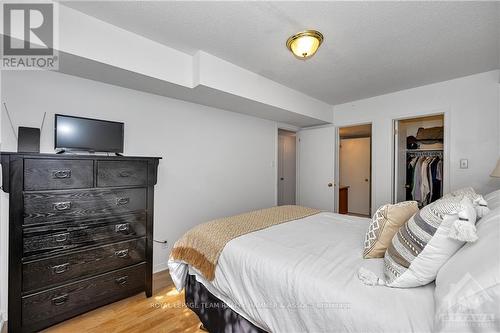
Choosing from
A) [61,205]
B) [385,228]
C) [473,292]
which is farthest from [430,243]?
[61,205]

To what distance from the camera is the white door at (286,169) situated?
5.08m

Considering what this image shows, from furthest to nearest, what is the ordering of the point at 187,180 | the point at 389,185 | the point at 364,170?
1. the point at 364,170
2. the point at 389,185
3. the point at 187,180

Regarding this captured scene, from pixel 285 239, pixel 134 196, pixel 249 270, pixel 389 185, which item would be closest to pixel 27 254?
pixel 134 196

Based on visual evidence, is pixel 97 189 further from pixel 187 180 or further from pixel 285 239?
pixel 285 239

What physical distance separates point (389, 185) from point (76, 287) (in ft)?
12.7

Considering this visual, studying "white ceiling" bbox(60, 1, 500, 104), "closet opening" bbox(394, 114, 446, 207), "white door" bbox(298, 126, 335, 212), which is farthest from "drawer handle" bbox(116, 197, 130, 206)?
"closet opening" bbox(394, 114, 446, 207)

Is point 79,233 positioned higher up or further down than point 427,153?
further down

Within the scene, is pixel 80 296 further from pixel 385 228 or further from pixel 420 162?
pixel 420 162

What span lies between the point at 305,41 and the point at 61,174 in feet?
6.98

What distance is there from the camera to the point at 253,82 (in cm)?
269

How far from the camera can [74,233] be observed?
70.9 inches

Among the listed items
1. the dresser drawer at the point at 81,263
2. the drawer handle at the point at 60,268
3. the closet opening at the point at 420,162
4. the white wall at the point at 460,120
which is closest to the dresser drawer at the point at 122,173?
the dresser drawer at the point at 81,263

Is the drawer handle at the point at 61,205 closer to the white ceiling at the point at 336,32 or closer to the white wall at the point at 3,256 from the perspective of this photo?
the white wall at the point at 3,256

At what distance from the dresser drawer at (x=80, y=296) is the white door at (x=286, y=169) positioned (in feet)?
11.1
